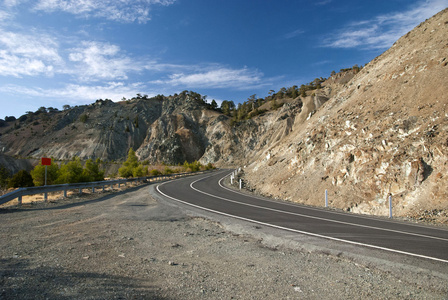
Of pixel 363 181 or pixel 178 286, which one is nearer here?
pixel 178 286

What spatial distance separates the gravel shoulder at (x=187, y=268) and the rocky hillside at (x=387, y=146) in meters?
8.49

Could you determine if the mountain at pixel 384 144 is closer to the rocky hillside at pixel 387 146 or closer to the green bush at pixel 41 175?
the rocky hillside at pixel 387 146

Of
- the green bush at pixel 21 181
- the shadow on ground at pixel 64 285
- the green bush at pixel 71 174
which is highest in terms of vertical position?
the shadow on ground at pixel 64 285

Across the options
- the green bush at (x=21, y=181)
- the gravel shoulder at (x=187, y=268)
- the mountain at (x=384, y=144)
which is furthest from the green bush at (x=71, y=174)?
the gravel shoulder at (x=187, y=268)

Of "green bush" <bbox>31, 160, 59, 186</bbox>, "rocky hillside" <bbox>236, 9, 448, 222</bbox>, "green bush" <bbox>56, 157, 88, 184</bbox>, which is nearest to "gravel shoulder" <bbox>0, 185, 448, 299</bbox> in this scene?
"rocky hillside" <bbox>236, 9, 448, 222</bbox>

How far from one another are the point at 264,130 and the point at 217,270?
7409 cm

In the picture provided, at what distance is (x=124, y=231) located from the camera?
7.04 meters

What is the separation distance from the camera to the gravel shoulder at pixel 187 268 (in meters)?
3.70

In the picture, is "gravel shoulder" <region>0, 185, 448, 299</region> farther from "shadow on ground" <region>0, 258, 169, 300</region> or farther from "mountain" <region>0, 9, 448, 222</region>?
"mountain" <region>0, 9, 448, 222</region>

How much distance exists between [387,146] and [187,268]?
15.5 meters

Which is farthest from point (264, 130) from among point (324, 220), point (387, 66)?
point (324, 220)

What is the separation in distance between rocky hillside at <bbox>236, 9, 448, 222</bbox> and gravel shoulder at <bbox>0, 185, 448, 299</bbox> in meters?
8.49

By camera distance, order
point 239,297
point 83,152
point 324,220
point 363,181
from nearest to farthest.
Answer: point 239,297 < point 324,220 < point 363,181 < point 83,152

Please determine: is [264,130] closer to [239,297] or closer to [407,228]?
[407,228]
